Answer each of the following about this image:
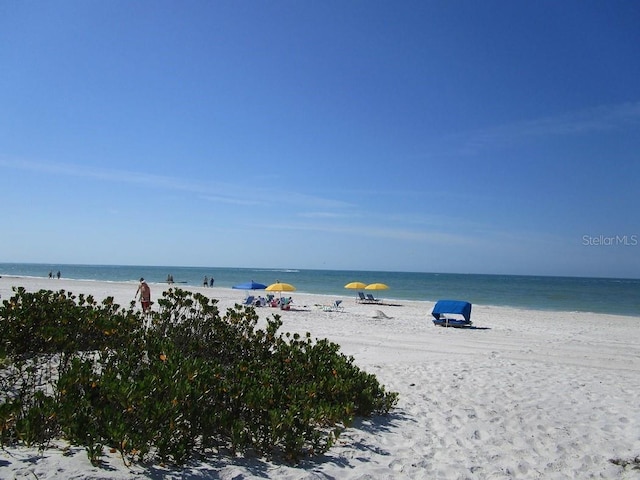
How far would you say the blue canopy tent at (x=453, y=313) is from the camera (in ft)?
57.0

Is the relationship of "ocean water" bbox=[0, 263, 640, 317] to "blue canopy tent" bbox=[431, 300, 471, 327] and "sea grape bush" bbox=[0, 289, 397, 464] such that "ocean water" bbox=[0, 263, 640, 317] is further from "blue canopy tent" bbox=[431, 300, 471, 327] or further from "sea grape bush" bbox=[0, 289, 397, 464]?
"sea grape bush" bbox=[0, 289, 397, 464]

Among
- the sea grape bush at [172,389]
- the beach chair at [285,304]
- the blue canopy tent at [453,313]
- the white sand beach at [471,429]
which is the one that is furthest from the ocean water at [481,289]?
the sea grape bush at [172,389]

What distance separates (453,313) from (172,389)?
15.6 meters

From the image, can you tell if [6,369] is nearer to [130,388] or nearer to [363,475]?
[130,388]

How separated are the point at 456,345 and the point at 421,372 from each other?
4.96 metres

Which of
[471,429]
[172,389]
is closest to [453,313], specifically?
[471,429]

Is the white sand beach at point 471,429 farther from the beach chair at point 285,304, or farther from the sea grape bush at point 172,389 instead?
the beach chair at point 285,304

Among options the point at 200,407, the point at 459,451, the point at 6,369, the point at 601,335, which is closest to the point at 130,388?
the point at 200,407

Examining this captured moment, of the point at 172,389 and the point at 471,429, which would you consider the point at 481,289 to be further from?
the point at 172,389

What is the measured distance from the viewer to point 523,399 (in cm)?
660

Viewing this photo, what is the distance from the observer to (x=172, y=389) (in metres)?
3.47

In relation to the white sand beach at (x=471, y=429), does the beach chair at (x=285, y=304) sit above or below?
below

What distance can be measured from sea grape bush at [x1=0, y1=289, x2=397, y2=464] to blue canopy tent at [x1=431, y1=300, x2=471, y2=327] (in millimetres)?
12393

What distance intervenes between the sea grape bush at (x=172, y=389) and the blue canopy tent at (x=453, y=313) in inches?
488
